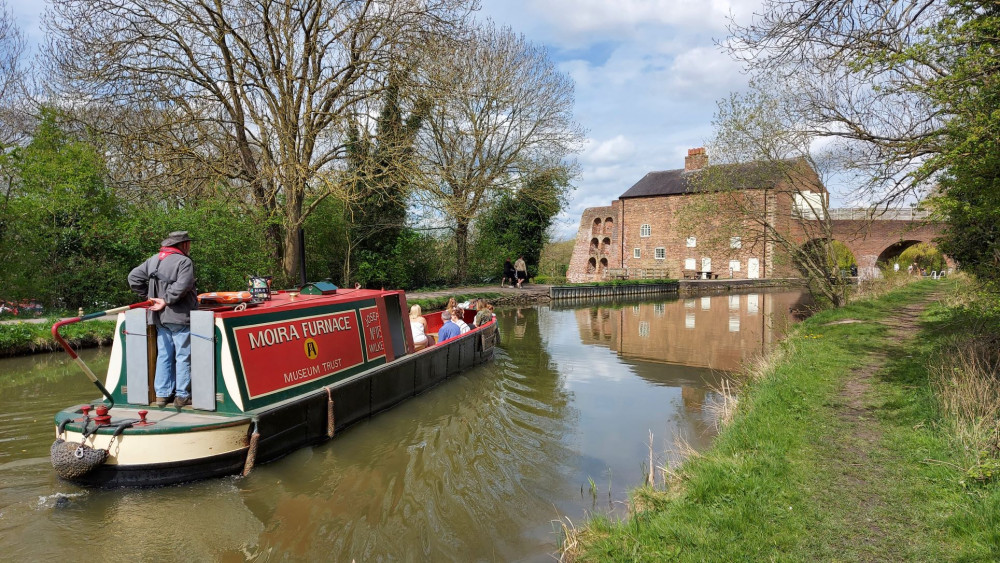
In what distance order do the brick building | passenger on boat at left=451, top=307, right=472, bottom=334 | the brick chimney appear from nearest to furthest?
passenger on boat at left=451, top=307, right=472, bottom=334 → the brick building → the brick chimney

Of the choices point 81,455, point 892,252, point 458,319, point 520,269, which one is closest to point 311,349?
point 81,455

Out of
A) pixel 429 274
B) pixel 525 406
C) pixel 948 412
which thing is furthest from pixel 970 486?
pixel 429 274

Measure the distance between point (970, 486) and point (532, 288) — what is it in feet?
76.0

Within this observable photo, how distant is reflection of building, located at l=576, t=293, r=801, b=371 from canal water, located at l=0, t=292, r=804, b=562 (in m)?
2.24

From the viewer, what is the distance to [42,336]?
34.6 feet

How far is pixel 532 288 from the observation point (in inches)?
1056

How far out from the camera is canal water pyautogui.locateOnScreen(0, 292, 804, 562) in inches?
163

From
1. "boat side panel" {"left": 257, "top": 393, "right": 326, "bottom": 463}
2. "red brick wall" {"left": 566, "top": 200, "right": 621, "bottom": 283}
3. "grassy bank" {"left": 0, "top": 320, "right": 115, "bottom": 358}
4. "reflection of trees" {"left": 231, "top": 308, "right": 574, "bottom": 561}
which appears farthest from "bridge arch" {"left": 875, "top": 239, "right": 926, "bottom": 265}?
"grassy bank" {"left": 0, "top": 320, "right": 115, "bottom": 358}

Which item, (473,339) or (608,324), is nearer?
(473,339)

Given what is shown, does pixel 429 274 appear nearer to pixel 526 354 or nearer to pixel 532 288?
pixel 532 288

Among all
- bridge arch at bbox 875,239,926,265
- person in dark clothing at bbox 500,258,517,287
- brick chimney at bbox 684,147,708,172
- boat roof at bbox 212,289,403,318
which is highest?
brick chimney at bbox 684,147,708,172

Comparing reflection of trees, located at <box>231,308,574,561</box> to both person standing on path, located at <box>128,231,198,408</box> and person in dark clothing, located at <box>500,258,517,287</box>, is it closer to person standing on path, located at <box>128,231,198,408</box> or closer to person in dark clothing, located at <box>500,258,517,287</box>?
person standing on path, located at <box>128,231,198,408</box>

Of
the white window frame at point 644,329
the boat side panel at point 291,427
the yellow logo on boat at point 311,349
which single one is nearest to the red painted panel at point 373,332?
the yellow logo on boat at point 311,349

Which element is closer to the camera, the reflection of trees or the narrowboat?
the reflection of trees
